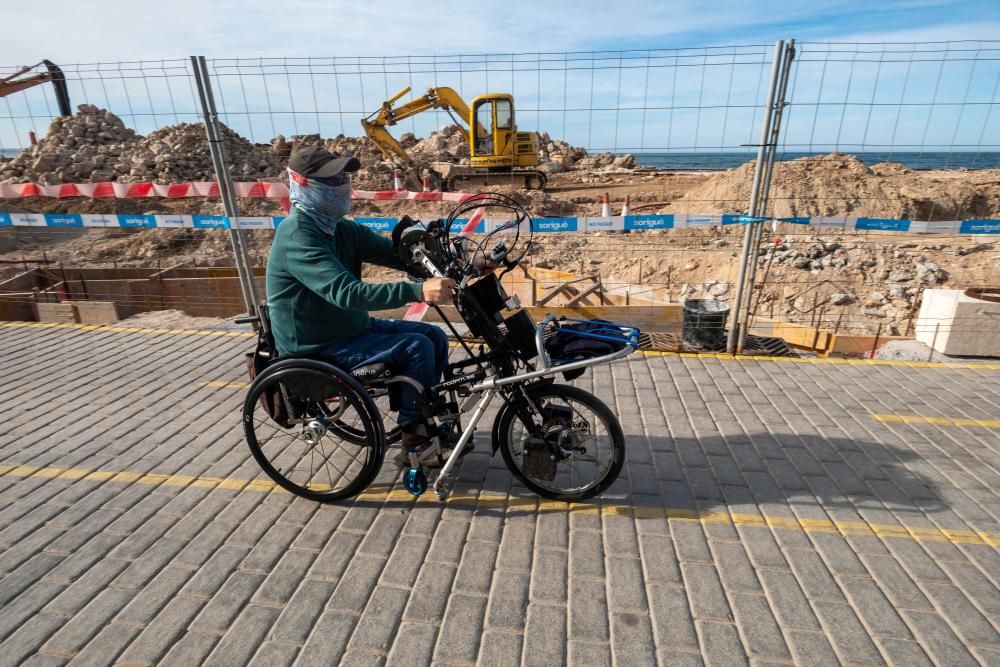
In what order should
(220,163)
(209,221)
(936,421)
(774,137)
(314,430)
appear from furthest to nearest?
(209,221), (220,163), (774,137), (936,421), (314,430)

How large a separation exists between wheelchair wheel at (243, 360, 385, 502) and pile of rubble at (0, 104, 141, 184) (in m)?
22.0

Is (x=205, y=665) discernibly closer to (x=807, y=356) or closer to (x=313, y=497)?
(x=313, y=497)

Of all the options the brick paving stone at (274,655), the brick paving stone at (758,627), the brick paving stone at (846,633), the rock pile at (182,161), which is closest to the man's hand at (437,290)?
the brick paving stone at (274,655)

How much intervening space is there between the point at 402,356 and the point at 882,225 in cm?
554

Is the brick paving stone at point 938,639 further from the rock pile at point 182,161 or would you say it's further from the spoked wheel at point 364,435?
the rock pile at point 182,161

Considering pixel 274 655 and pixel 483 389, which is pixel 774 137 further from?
pixel 274 655

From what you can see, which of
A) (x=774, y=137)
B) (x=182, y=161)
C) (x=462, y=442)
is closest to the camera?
(x=462, y=442)

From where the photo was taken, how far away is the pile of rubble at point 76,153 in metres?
20.3

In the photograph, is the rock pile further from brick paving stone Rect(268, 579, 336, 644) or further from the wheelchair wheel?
brick paving stone Rect(268, 579, 336, 644)

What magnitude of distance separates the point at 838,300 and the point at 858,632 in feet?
34.5

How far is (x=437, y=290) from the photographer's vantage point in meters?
2.26

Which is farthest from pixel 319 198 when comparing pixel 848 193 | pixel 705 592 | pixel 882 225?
pixel 848 193

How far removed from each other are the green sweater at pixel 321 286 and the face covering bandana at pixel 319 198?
0.04 m

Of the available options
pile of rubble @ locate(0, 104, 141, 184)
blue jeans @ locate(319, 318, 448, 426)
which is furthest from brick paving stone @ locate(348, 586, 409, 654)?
pile of rubble @ locate(0, 104, 141, 184)
